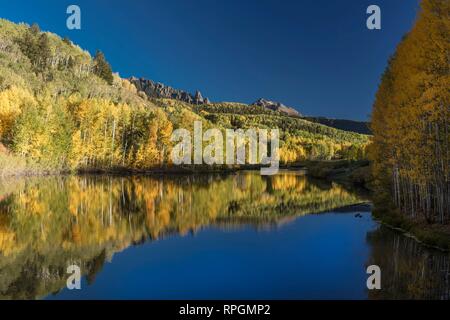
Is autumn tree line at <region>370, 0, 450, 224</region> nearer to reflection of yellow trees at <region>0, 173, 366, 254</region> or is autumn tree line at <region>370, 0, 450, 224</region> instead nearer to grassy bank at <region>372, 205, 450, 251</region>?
grassy bank at <region>372, 205, 450, 251</region>

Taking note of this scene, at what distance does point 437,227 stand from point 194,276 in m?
14.2

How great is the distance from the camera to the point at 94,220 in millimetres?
31688

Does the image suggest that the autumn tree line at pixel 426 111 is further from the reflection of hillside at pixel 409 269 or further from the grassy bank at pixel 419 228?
the reflection of hillside at pixel 409 269

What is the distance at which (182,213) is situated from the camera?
37594mm

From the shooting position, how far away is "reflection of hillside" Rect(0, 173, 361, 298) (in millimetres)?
18891

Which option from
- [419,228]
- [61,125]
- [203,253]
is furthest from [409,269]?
[61,125]

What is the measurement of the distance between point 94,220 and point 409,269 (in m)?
22.5

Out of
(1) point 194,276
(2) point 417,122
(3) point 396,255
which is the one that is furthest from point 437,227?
(1) point 194,276

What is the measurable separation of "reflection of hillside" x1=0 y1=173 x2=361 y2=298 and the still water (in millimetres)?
91

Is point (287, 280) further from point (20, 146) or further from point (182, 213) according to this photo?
point (20, 146)

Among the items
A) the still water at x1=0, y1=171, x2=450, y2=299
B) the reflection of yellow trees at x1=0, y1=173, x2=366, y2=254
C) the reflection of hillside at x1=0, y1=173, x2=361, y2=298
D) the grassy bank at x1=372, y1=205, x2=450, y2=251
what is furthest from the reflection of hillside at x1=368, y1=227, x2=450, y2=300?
the reflection of yellow trees at x1=0, y1=173, x2=366, y2=254

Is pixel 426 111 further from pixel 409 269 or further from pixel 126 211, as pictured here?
pixel 126 211

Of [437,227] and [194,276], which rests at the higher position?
[437,227]

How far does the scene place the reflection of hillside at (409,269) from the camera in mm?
15242
